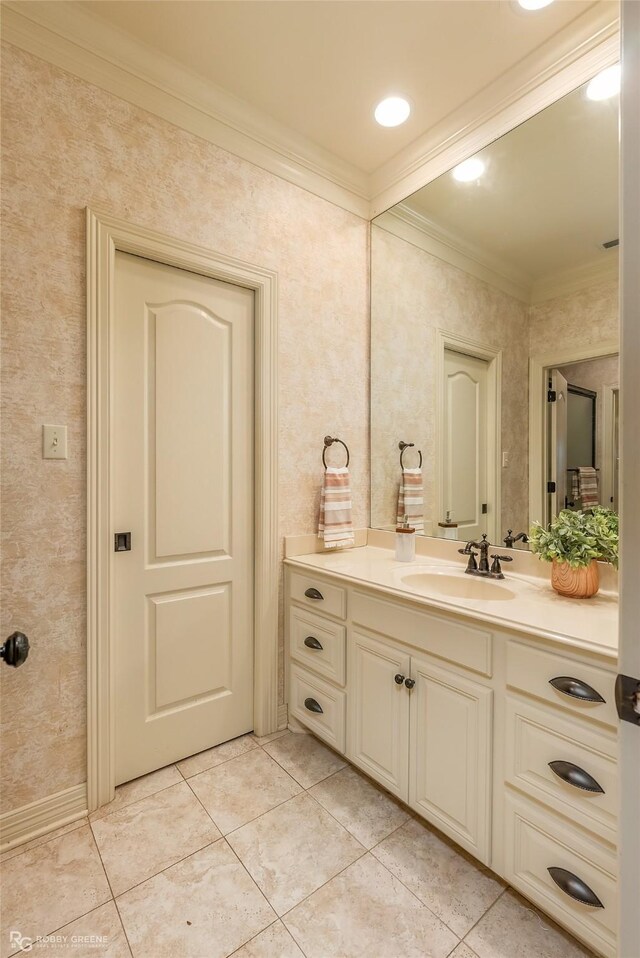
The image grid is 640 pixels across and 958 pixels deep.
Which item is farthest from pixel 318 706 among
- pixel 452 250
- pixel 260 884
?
pixel 452 250

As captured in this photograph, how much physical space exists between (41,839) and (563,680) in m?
1.71

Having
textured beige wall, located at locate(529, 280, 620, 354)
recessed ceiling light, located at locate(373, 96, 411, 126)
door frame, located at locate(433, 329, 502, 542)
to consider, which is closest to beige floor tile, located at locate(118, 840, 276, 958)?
door frame, located at locate(433, 329, 502, 542)

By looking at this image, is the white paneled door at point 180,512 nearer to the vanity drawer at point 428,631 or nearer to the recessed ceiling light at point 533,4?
the vanity drawer at point 428,631

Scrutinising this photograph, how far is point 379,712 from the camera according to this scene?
156 cm

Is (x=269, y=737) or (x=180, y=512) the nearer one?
(x=180, y=512)

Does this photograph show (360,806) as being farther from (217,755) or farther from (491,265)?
(491,265)

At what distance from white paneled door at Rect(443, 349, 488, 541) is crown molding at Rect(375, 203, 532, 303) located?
0.32m

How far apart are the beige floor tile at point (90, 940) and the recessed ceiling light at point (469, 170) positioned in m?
2.88

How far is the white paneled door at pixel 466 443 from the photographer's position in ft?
6.27

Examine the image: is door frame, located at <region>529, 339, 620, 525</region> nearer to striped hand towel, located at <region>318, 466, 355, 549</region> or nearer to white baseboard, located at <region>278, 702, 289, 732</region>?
striped hand towel, located at <region>318, 466, 355, 549</region>

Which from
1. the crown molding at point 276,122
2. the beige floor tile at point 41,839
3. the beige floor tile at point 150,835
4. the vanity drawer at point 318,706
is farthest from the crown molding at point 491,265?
the beige floor tile at point 41,839

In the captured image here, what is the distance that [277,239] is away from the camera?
2.02 meters

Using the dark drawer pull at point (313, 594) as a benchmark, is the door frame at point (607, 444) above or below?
above

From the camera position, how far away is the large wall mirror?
1.52 m
